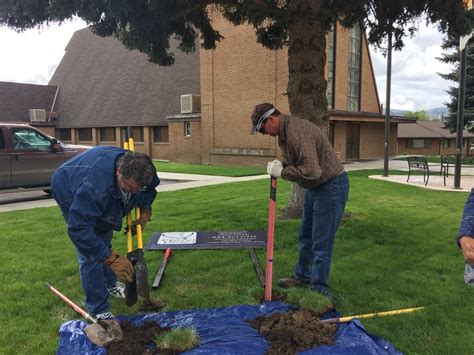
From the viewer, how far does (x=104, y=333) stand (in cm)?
313

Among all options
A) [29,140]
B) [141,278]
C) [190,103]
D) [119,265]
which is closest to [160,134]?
[190,103]

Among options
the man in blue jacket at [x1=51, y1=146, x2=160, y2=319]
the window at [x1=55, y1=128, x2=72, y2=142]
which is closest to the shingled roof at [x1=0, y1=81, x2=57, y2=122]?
the window at [x1=55, y1=128, x2=72, y2=142]

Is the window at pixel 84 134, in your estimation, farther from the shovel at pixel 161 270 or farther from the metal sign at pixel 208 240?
the shovel at pixel 161 270

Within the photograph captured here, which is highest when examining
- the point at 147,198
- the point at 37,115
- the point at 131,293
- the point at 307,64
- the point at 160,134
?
the point at 37,115

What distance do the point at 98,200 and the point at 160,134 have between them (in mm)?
26405

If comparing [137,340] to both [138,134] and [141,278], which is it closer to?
Answer: [141,278]

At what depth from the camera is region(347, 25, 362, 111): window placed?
84.9 feet

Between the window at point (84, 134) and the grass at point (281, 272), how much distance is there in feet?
86.1

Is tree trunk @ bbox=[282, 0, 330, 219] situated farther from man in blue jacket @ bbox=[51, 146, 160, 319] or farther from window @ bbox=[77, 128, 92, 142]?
window @ bbox=[77, 128, 92, 142]

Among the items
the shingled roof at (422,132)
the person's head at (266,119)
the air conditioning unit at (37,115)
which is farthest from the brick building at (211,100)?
the shingled roof at (422,132)

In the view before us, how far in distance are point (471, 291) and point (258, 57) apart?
19.1 meters

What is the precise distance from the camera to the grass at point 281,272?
3494mm

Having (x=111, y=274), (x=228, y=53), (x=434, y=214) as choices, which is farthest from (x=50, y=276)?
(x=228, y=53)

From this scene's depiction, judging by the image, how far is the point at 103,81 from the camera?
34406 mm
